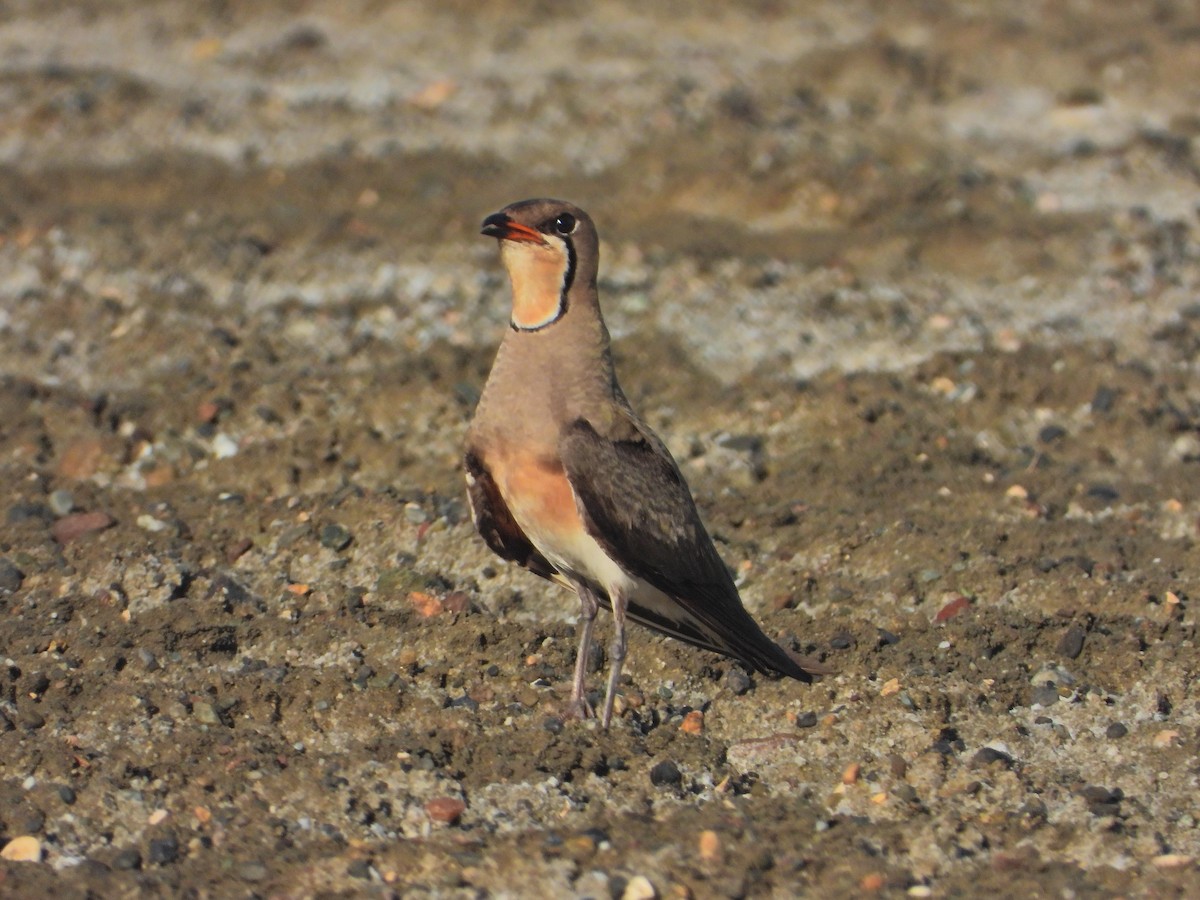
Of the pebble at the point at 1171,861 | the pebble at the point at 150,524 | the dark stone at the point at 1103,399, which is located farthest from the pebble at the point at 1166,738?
the pebble at the point at 150,524

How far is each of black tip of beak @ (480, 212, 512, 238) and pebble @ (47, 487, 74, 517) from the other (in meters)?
2.53

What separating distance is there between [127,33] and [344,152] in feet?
9.02

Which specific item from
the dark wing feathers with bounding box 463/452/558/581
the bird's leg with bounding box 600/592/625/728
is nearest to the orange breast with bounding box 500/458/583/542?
the dark wing feathers with bounding box 463/452/558/581

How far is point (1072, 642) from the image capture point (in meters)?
5.66

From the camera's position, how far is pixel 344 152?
1023cm

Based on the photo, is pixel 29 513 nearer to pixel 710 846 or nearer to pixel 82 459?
pixel 82 459

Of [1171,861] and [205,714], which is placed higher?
[1171,861]

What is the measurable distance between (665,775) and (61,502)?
311 centimetres

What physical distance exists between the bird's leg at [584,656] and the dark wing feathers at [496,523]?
0.55ft

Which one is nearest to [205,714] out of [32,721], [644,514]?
[32,721]

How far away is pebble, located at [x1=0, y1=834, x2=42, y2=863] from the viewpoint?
14.6 ft

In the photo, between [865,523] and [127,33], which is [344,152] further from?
[865,523]

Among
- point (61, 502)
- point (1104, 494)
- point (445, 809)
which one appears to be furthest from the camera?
point (1104, 494)

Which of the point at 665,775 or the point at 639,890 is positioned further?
the point at 665,775
